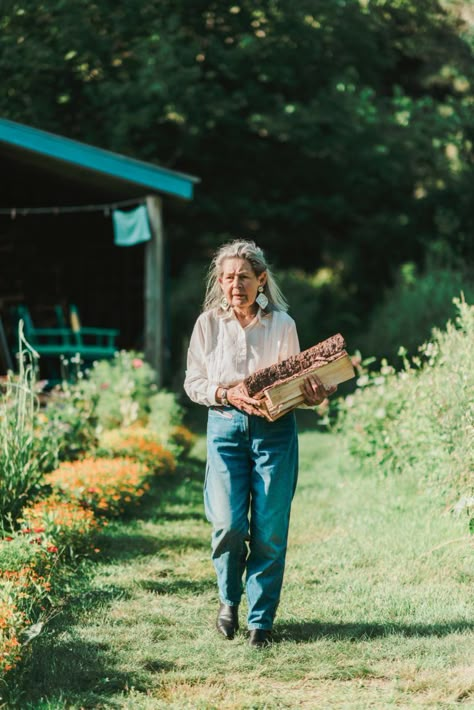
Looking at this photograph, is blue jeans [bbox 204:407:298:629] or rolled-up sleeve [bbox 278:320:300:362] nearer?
blue jeans [bbox 204:407:298:629]

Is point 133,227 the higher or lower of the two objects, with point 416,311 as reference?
higher

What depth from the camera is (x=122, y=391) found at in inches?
373

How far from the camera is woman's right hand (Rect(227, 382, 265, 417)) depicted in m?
4.08

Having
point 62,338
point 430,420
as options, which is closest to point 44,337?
point 62,338

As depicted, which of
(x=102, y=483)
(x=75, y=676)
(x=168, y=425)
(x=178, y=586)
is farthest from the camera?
(x=168, y=425)

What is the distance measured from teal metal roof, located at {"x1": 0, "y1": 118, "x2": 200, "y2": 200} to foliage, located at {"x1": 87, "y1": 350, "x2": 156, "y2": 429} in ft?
7.01

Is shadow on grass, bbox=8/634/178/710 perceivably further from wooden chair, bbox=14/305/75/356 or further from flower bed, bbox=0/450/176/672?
wooden chair, bbox=14/305/75/356

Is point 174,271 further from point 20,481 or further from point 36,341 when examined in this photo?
point 20,481

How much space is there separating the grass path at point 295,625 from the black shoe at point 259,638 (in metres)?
0.05

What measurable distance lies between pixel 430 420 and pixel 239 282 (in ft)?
8.89

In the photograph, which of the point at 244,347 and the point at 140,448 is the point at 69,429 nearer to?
the point at 140,448

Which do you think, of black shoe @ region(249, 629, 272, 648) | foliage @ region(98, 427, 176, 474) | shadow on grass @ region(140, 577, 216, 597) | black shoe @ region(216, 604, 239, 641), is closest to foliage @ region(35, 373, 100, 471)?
foliage @ region(98, 427, 176, 474)

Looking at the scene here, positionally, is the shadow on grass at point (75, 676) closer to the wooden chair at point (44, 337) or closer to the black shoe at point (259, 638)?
the black shoe at point (259, 638)

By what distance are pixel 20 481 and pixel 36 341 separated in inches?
266
